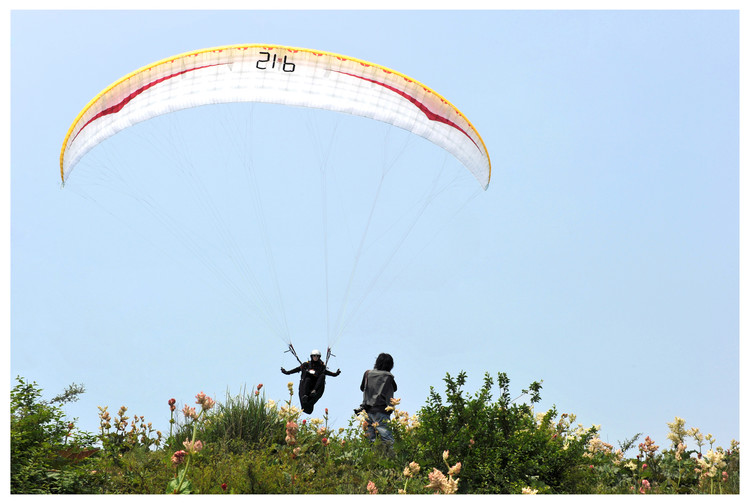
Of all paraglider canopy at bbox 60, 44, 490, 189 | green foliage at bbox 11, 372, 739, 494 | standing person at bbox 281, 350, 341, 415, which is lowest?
green foliage at bbox 11, 372, 739, 494

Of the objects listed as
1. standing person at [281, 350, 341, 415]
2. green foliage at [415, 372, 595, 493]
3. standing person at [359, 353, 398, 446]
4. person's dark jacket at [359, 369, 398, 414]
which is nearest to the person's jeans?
standing person at [359, 353, 398, 446]

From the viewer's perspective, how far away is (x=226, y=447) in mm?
8680

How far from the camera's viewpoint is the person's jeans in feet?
34.1

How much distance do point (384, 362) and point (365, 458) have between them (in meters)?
3.09

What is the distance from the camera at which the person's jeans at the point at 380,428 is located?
34.1ft

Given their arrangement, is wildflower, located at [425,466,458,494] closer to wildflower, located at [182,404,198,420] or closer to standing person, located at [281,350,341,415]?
wildflower, located at [182,404,198,420]

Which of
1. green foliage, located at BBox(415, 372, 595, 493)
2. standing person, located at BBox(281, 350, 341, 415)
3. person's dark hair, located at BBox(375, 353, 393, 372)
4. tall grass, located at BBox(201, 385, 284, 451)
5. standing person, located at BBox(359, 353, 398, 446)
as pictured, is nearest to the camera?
green foliage, located at BBox(415, 372, 595, 493)

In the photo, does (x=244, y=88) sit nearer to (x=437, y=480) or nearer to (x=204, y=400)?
(x=204, y=400)

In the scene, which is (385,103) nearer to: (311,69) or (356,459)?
(311,69)

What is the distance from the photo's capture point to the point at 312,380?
39.0ft

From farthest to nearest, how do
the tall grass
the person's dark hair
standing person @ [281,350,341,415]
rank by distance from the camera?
1. standing person @ [281,350,341,415]
2. the person's dark hair
3. the tall grass

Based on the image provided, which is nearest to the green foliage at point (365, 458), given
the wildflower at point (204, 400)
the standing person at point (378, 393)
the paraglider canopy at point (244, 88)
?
the wildflower at point (204, 400)

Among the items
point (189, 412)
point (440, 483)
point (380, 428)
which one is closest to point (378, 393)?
point (380, 428)

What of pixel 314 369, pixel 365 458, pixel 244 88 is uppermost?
pixel 244 88
